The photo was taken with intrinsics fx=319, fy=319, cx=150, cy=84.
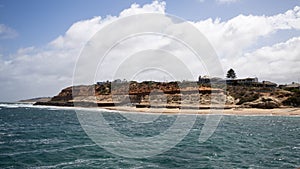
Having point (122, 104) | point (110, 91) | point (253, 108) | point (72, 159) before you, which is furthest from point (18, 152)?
point (110, 91)

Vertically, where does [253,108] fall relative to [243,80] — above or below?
below

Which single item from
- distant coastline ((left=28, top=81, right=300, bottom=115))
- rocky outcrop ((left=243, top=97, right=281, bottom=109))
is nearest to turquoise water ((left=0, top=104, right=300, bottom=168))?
distant coastline ((left=28, top=81, right=300, bottom=115))

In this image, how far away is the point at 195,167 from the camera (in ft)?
61.0

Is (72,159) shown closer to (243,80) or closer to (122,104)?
(122,104)

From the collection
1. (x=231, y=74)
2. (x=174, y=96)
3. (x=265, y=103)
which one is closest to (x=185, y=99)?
(x=174, y=96)

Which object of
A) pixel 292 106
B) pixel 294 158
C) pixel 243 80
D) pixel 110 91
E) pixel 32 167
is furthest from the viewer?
pixel 243 80

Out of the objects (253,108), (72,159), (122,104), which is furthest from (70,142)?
(122,104)

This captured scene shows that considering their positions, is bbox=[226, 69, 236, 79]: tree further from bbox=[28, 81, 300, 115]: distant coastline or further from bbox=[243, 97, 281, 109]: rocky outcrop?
bbox=[243, 97, 281, 109]: rocky outcrop

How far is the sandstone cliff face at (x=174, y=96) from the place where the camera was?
3452 inches

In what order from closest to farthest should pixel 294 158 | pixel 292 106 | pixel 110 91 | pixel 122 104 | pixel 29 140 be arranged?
1. pixel 294 158
2. pixel 29 140
3. pixel 292 106
4. pixel 122 104
5. pixel 110 91

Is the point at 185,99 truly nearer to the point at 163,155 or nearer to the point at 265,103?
the point at 265,103

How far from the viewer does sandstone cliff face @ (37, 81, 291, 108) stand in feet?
288

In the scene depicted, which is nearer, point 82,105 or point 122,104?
point 122,104

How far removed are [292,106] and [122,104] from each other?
5142 cm
